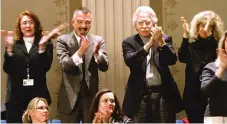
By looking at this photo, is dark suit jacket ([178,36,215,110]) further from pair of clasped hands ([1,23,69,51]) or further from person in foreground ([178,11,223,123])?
pair of clasped hands ([1,23,69,51])

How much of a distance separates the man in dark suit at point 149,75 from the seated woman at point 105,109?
0.65ft

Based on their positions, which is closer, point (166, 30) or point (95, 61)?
point (95, 61)

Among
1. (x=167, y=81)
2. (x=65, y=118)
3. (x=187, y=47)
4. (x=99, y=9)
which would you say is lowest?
(x=65, y=118)

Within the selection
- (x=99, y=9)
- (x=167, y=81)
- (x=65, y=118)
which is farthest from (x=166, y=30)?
(x=65, y=118)

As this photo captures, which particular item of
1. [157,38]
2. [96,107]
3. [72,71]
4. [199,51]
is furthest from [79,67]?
[199,51]

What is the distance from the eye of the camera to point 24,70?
4055mm

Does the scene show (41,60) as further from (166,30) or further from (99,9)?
(166,30)

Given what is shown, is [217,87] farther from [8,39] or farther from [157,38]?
[8,39]

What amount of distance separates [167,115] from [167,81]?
252 mm

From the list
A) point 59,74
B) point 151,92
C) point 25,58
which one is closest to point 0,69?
point 59,74

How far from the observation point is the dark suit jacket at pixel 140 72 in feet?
13.2

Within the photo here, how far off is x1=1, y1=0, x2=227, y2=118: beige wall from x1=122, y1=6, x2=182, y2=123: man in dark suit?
601 millimetres

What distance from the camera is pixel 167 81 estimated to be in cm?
407

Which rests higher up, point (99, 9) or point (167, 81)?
point (99, 9)
